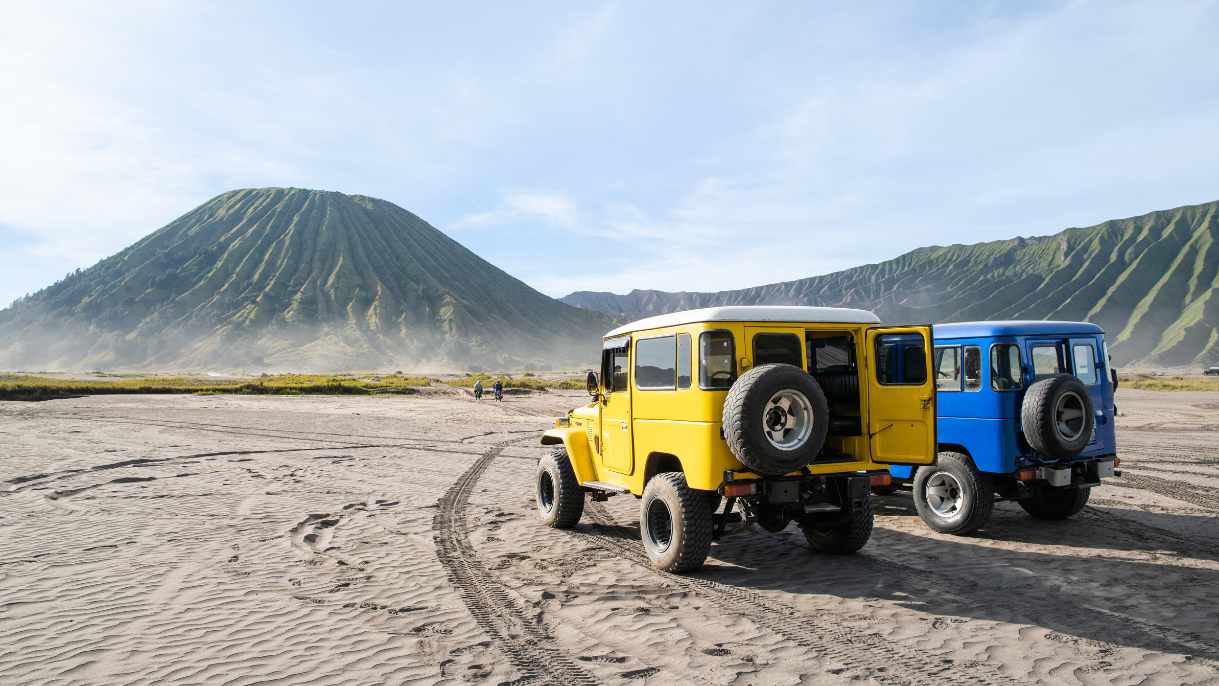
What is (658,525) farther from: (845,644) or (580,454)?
(845,644)

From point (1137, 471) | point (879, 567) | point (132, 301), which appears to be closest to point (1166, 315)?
point (1137, 471)

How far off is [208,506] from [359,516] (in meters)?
2.55

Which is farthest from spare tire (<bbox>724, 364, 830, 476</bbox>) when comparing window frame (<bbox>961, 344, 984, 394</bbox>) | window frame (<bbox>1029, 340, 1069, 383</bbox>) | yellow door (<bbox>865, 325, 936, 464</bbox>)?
window frame (<bbox>1029, 340, 1069, 383</bbox>)

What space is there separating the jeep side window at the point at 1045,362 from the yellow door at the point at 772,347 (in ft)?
12.6

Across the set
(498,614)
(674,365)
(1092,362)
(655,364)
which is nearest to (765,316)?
(674,365)

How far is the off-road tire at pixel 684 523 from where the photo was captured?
285 inches

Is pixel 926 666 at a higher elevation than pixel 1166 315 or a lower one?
lower

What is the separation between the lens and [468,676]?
5.13 meters

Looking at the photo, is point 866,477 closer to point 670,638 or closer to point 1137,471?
point 670,638

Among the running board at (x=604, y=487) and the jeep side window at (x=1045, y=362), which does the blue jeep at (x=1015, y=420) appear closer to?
the jeep side window at (x=1045, y=362)

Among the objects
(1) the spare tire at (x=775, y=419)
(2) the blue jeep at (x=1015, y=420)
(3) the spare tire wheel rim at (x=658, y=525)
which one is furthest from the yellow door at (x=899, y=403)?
(3) the spare tire wheel rim at (x=658, y=525)

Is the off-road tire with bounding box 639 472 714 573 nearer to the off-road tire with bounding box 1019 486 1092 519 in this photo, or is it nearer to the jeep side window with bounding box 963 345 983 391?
the jeep side window with bounding box 963 345 983 391

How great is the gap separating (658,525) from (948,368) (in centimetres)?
477

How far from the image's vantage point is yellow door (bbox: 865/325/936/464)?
24.1 feet
